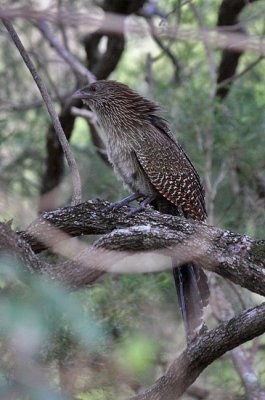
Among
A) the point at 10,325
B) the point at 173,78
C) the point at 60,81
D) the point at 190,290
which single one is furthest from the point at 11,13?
the point at 60,81

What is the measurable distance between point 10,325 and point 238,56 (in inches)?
243

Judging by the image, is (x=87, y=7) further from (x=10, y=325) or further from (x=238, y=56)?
(x=10, y=325)

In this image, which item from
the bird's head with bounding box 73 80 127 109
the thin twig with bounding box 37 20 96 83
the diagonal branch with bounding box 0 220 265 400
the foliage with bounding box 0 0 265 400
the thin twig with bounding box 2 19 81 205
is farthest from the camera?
the thin twig with bounding box 37 20 96 83

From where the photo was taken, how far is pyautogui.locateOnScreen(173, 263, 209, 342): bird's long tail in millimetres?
4055

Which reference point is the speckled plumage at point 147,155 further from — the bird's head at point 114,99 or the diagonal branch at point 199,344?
the diagonal branch at point 199,344

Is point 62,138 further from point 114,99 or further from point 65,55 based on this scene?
point 65,55

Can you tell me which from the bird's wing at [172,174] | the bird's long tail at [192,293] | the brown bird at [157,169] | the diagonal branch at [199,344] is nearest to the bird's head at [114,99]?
the brown bird at [157,169]

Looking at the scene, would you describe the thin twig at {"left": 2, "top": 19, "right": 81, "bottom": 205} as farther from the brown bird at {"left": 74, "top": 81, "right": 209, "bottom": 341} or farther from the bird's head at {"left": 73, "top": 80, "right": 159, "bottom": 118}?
the bird's head at {"left": 73, "top": 80, "right": 159, "bottom": 118}

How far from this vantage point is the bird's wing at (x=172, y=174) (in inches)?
174

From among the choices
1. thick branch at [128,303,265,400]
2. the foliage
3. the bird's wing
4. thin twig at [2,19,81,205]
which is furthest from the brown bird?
thick branch at [128,303,265,400]

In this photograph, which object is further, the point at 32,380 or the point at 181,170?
the point at 181,170

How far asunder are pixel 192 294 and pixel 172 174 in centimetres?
74

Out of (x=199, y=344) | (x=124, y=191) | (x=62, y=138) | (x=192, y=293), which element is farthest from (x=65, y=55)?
(x=199, y=344)

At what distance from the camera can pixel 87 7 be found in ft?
26.8
